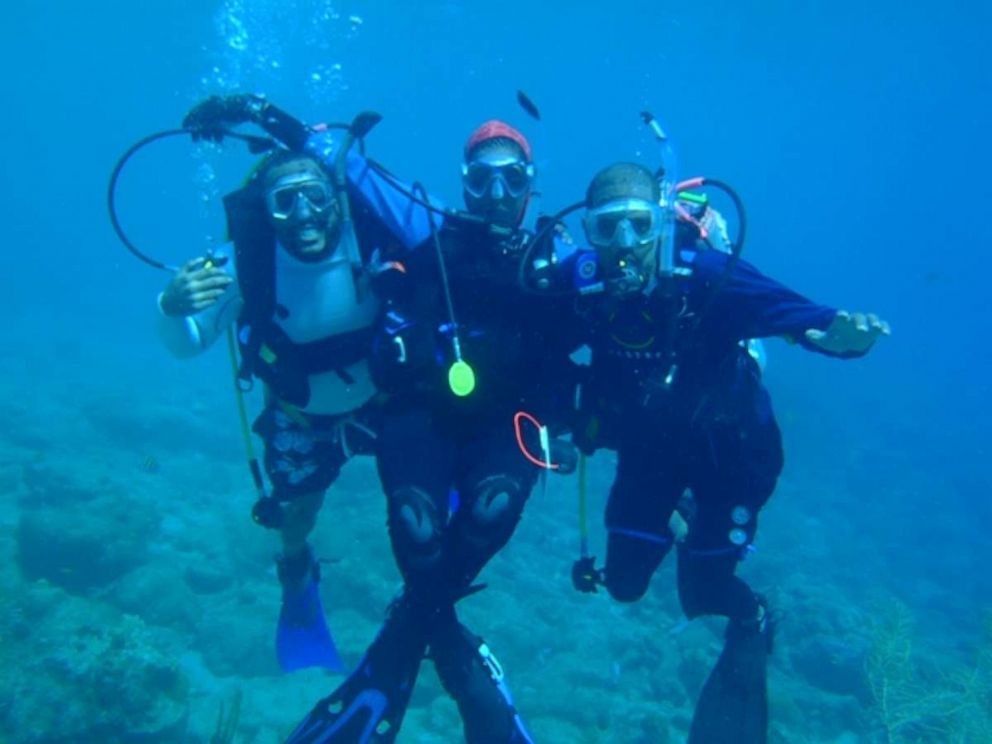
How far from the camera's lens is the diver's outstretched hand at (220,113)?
16.7 ft

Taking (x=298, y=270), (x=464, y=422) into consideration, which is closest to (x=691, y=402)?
(x=464, y=422)

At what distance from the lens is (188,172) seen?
189750mm

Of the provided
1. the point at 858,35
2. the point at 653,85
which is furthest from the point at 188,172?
the point at 858,35

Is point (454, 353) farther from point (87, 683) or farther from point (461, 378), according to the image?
point (87, 683)

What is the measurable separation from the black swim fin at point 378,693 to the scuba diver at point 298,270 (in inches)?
67.2

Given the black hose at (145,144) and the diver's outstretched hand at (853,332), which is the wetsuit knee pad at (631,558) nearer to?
the diver's outstretched hand at (853,332)

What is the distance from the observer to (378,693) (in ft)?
13.7

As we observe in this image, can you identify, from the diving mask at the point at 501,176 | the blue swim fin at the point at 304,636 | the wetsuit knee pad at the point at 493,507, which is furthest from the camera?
the blue swim fin at the point at 304,636

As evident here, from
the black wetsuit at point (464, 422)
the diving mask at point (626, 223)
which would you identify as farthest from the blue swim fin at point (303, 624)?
the diving mask at point (626, 223)

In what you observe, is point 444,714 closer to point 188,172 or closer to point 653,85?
point 653,85

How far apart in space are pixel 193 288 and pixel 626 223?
2.72 m

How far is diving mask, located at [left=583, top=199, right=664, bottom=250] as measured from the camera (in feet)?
14.6

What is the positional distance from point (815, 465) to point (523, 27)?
32.9m

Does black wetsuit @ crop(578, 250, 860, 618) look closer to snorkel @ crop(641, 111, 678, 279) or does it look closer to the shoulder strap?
snorkel @ crop(641, 111, 678, 279)
